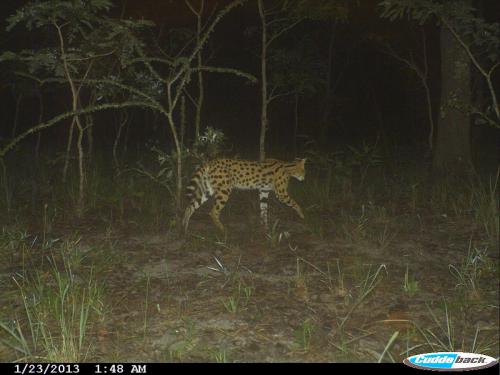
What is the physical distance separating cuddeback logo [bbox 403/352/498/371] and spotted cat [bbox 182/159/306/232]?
4600mm

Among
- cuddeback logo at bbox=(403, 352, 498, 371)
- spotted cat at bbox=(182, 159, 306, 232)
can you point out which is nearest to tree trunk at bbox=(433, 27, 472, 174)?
spotted cat at bbox=(182, 159, 306, 232)

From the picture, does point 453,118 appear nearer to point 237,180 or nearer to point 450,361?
point 237,180

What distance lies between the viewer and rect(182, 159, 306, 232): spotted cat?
8.26m

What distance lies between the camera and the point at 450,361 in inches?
138

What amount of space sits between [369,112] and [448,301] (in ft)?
96.8

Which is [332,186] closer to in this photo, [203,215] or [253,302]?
[203,215]

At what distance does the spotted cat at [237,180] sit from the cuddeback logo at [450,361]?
4.60 metres

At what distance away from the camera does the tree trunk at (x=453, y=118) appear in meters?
10.7

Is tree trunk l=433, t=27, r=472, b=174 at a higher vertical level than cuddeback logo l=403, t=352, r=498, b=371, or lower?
higher

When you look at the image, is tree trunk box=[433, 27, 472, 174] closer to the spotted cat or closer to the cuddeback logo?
the spotted cat

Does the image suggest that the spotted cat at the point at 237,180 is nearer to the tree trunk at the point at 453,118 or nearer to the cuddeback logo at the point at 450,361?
the tree trunk at the point at 453,118

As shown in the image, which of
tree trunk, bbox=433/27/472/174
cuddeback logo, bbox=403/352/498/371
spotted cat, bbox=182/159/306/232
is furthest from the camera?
tree trunk, bbox=433/27/472/174

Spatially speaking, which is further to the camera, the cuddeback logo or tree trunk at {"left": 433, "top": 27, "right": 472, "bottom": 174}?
tree trunk at {"left": 433, "top": 27, "right": 472, "bottom": 174}

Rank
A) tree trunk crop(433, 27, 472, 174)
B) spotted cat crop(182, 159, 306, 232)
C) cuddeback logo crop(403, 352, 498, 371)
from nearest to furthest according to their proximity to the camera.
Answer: cuddeback logo crop(403, 352, 498, 371) → spotted cat crop(182, 159, 306, 232) → tree trunk crop(433, 27, 472, 174)
